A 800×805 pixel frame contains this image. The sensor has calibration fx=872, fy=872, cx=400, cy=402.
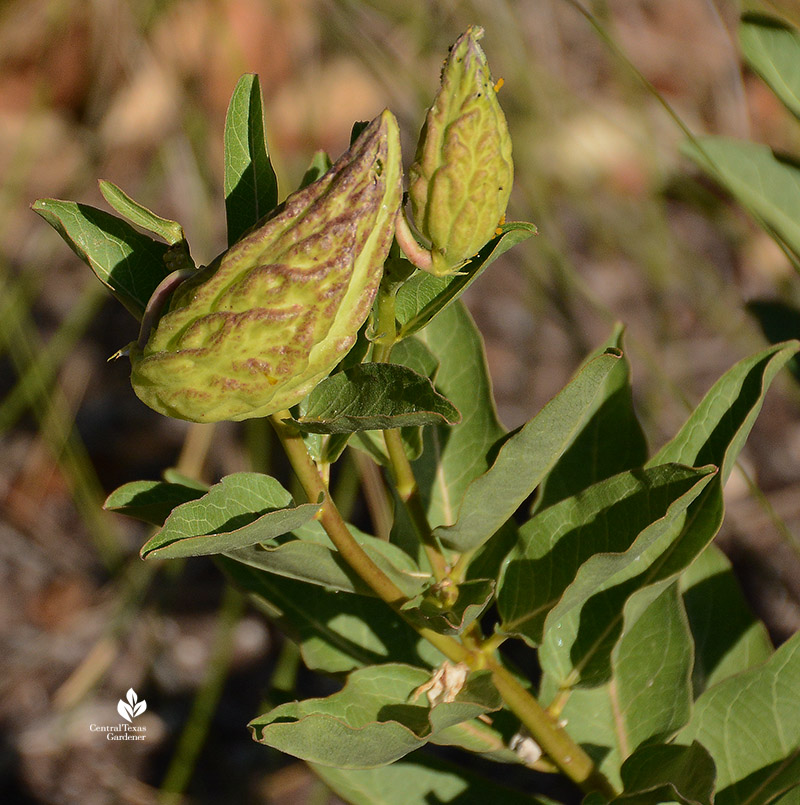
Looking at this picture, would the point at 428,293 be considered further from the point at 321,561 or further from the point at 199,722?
the point at 199,722

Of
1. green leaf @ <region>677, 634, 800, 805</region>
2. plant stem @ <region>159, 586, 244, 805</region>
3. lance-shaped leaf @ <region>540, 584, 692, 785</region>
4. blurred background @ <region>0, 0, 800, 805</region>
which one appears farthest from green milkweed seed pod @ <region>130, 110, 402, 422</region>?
plant stem @ <region>159, 586, 244, 805</region>

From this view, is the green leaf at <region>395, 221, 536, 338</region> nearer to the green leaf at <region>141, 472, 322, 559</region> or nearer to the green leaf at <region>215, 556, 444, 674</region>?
the green leaf at <region>141, 472, 322, 559</region>

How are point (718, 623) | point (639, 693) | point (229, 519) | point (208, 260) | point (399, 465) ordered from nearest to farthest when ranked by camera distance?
point (229, 519) < point (399, 465) < point (639, 693) < point (718, 623) < point (208, 260)

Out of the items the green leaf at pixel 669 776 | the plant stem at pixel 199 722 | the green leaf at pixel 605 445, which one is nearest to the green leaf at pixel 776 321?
the green leaf at pixel 605 445

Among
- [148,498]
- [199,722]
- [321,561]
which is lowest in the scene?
[199,722]

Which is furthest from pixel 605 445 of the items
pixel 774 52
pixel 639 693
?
pixel 774 52

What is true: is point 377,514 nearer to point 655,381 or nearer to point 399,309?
point 655,381

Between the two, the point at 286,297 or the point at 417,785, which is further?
the point at 417,785
